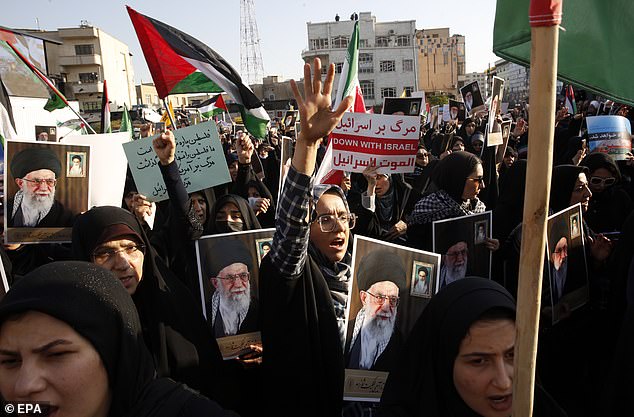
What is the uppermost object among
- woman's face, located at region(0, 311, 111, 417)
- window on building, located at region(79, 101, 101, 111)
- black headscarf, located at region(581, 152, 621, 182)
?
window on building, located at region(79, 101, 101, 111)

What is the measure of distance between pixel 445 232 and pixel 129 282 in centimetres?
177

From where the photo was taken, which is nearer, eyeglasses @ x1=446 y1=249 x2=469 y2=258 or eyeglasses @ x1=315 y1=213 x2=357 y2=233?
eyeglasses @ x1=315 y1=213 x2=357 y2=233

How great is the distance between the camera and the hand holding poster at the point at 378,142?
14.8ft

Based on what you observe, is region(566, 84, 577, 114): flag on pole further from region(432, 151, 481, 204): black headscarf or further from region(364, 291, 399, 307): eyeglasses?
region(364, 291, 399, 307): eyeglasses

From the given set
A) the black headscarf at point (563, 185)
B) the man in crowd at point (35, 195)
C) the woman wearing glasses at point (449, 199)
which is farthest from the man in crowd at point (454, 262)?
the man in crowd at point (35, 195)

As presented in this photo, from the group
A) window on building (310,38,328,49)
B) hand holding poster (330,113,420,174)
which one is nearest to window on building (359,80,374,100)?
window on building (310,38,328,49)

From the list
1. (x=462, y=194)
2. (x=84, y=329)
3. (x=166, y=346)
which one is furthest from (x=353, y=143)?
(x=84, y=329)

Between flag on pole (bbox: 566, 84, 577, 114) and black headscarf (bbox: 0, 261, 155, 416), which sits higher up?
flag on pole (bbox: 566, 84, 577, 114)

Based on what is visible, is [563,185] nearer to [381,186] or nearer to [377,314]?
[381,186]

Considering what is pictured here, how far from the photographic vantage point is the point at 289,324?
204cm

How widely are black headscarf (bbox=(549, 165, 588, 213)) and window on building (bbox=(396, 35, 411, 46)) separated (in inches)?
2893

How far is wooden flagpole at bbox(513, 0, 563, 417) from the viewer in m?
1.10

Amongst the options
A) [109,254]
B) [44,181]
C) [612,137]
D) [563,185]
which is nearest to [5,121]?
[44,181]

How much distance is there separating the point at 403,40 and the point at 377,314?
76453mm
